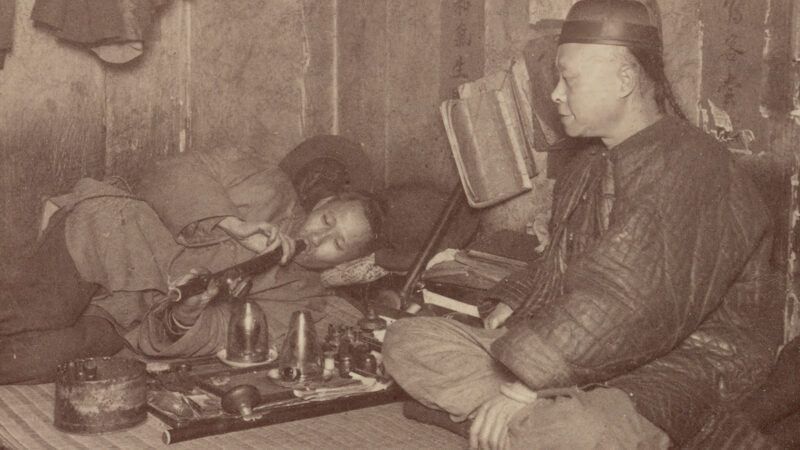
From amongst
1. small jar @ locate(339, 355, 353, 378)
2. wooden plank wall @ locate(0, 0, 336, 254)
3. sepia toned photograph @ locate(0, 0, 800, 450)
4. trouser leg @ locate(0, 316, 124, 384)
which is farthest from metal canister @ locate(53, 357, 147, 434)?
wooden plank wall @ locate(0, 0, 336, 254)

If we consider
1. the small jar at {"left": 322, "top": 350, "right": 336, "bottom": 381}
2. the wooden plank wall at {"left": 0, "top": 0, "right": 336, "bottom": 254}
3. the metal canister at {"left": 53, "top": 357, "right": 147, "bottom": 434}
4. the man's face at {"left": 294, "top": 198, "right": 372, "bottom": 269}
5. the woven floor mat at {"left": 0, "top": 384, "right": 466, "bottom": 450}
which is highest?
the wooden plank wall at {"left": 0, "top": 0, "right": 336, "bottom": 254}

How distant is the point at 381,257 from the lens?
5723mm

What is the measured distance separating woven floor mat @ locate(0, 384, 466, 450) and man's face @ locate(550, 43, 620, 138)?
138cm

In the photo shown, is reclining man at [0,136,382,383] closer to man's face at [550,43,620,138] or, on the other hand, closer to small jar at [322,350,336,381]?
small jar at [322,350,336,381]

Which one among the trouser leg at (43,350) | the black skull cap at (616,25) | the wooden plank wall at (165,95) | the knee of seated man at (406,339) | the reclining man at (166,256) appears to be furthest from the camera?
the wooden plank wall at (165,95)

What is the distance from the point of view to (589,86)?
12.1 feet

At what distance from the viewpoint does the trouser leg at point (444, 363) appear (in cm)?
384

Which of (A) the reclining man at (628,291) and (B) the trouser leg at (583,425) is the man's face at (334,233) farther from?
(B) the trouser leg at (583,425)

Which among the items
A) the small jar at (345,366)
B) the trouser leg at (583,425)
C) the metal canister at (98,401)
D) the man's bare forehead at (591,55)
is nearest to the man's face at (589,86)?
the man's bare forehead at (591,55)

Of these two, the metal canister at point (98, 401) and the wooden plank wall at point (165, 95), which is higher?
the wooden plank wall at point (165, 95)

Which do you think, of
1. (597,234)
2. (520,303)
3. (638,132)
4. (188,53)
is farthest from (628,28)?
(188,53)

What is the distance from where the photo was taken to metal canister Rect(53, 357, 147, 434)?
400 centimetres

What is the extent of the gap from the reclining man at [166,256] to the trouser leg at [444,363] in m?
Result: 1.38

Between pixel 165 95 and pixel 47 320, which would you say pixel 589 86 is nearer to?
pixel 47 320
